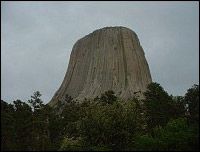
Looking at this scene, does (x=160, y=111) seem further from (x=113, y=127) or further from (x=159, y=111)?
(x=113, y=127)

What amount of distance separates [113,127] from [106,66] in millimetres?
42412

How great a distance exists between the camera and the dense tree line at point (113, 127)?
105ft

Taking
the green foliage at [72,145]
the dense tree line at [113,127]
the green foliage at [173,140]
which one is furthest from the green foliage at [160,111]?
the green foliage at [72,145]

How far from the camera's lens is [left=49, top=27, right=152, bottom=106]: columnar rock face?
240 ft

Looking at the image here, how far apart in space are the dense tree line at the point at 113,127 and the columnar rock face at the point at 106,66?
28.9 meters

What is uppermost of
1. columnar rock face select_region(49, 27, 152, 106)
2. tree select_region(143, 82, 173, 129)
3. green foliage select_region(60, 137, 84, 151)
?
columnar rock face select_region(49, 27, 152, 106)

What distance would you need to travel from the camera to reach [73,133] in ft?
134

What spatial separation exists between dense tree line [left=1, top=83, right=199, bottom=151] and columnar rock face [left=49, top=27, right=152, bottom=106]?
94.7ft

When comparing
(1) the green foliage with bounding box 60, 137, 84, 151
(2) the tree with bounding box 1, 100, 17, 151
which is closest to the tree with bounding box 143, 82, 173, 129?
(1) the green foliage with bounding box 60, 137, 84, 151

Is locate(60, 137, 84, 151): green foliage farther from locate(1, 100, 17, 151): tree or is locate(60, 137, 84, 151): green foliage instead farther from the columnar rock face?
the columnar rock face

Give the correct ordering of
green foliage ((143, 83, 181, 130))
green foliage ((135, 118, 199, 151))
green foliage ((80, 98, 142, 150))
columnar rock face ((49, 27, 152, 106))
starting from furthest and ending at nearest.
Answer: columnar rock face ((49, 27, 152, 106))
green foliage ((143, 83, 181, 130))
green foliage ((80, 98, 142, 150))
green foliage ((135, 118, 199, 151))

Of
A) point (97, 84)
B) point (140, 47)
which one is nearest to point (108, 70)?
point (97, 84)

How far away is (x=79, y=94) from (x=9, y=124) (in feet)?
128

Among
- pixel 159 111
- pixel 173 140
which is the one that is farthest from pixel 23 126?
pixel 159 111
